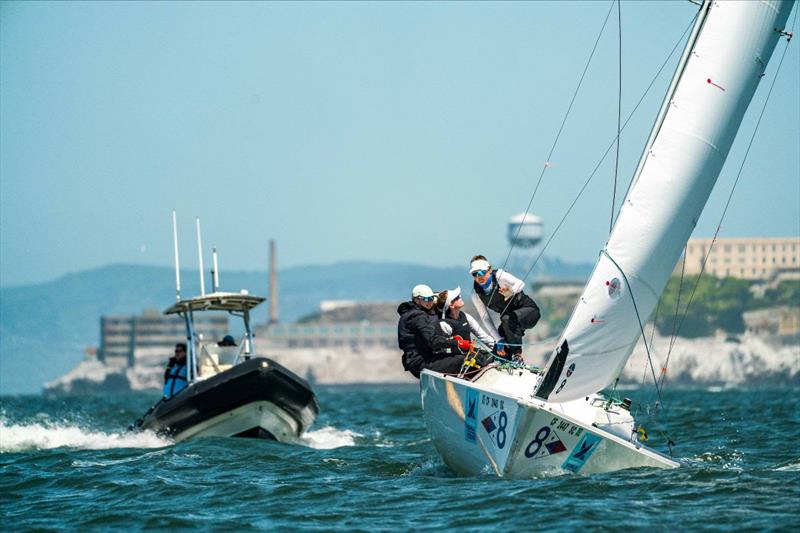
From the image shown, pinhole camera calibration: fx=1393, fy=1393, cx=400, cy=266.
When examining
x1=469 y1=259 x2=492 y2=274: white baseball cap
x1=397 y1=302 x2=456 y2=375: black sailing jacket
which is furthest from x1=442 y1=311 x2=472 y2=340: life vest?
x1=469 y1=259 x2=492 y2=274: white baseball cap

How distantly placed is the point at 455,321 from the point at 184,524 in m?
4.31

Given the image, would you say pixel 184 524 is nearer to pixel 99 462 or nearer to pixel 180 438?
pixel 99 462

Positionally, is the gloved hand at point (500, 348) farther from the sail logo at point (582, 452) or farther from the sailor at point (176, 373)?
the sailor at point (176, 373)

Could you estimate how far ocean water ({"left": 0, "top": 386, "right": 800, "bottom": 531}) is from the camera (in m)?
11.4

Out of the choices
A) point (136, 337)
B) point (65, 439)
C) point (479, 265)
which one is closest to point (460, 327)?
Answer: point (479, 265)

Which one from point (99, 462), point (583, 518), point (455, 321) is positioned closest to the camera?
point (583, 518)

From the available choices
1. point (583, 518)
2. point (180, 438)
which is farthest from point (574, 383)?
point (180, 438)

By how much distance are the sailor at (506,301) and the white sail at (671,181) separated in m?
2.32

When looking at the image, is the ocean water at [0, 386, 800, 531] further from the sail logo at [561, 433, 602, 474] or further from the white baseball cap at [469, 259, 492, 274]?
the white baseball cap at [469, 259, 492, 274]

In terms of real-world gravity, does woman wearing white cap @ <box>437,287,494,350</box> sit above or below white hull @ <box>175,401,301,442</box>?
above

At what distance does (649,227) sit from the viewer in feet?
40.8

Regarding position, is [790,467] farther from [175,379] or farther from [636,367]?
[636,367]

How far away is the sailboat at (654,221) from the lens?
12.4m

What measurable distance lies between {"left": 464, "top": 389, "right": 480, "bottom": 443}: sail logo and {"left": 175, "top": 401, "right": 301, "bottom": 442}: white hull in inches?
299
